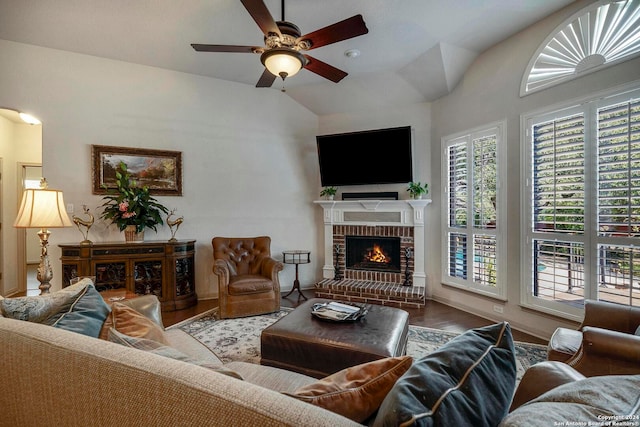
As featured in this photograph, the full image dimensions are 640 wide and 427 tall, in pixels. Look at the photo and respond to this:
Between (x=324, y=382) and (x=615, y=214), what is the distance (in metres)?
3.01

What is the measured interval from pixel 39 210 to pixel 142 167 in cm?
210

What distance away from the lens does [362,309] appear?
2393 mm

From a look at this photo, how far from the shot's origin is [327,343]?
1.92 metres

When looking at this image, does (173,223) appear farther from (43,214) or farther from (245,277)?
(43,214)

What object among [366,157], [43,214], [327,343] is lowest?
[327,343]

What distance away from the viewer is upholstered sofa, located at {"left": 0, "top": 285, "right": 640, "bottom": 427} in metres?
0.56

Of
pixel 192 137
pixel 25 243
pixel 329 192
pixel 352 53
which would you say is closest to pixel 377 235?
pixel 329 192

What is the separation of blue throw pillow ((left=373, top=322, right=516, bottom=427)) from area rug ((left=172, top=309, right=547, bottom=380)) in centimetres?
168

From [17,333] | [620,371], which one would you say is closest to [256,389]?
[17,333]

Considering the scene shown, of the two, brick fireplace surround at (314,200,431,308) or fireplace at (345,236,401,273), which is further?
fireplace at (345,236,401,273)

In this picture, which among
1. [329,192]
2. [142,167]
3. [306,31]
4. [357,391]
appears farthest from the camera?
[329,192]

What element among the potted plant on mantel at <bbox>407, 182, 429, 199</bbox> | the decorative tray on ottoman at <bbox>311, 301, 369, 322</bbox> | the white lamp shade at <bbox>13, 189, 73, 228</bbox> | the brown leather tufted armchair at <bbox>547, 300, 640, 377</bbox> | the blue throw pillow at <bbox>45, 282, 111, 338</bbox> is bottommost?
the decorative tray on ottoman at <bbox>311, 301, 369, 322</bbox>

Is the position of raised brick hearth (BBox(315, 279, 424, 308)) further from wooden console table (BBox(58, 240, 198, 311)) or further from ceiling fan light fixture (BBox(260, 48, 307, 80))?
ceiling fan light fixture (BBox(260, 48, 307, 80))

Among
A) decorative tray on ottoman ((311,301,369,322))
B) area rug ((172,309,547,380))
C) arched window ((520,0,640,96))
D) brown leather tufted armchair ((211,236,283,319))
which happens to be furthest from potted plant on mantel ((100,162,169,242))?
arched window ((520,0,640,96))
